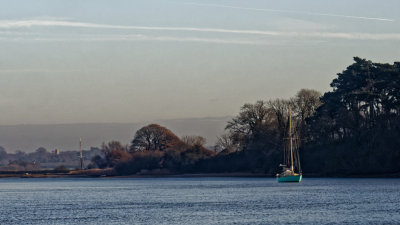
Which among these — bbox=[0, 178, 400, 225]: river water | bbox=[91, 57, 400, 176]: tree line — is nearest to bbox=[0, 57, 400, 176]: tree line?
bbox=[91, 57, 400, 176]: tree line

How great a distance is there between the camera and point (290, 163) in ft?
448

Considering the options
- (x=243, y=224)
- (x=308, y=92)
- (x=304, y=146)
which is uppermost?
(x=308, y=92)

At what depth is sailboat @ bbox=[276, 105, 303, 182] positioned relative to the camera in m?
123

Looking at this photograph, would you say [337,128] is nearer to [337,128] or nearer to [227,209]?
[337,128]

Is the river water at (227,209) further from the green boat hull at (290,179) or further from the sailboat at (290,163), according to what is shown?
the sailboat at (290,163)

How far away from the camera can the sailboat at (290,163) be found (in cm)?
12256

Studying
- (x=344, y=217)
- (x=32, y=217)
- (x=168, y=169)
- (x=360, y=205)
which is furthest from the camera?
(x=168, y=169)

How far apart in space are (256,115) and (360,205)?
81.3m

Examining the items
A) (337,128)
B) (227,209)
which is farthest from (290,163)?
(227,209)

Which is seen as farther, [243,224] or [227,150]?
[227,150]

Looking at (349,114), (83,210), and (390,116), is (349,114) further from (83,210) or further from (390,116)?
(83,210)

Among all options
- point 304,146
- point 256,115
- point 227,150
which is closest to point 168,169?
point 227,150

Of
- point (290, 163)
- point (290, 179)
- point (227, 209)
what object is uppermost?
point (290, 163)

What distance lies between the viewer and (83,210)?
239ft
